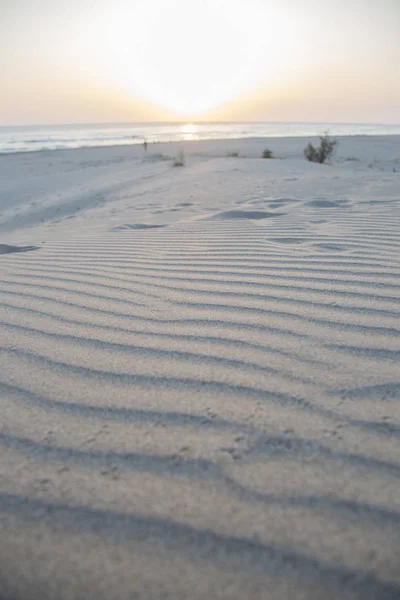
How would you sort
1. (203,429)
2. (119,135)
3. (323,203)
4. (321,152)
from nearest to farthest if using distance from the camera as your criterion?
(203,429), (323,203), (321,152), (119,135)

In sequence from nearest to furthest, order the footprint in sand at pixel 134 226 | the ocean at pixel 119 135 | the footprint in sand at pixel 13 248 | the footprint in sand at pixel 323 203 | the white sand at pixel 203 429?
the white sand at pixel 203 429
the footprint in sand at pixel 13 248
the footprint in sand at pixel 134 226
the footprint in sand at pixel 323 203
the ocean at pixel 119 135

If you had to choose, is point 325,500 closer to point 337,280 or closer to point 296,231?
point 337,280

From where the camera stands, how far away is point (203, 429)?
1.19m

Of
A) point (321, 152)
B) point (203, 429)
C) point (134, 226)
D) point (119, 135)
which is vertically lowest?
point (203, 429)

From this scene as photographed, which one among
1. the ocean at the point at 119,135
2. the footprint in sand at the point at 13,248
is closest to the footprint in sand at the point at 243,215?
the footprint in sand at the point at 13,248

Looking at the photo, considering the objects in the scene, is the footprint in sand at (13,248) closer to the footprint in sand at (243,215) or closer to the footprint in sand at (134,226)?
the footprint in sand at (134,226)

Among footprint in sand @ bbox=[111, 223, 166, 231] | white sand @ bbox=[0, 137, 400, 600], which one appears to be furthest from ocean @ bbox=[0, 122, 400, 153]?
white sand @ bbox=[0, 137, 400, 600]

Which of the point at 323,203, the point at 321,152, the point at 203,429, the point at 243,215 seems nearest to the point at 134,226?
the point at 243,215

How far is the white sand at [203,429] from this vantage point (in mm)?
864

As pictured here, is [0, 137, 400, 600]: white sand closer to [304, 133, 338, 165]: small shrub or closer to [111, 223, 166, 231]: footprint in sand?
[111, 223, 166, 231]: footprint in sand

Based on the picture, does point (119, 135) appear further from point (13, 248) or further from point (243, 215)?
point (13, 248)

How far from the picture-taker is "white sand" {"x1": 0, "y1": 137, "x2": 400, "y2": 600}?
0.86m

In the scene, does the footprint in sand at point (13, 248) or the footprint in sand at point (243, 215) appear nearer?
the footprint in sand at point (13, 248)

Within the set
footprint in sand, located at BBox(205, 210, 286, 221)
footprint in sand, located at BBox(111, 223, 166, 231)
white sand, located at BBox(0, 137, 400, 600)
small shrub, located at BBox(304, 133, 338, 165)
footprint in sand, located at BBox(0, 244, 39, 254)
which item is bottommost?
white sand, located at BBox(0, 137, 400, 600)
